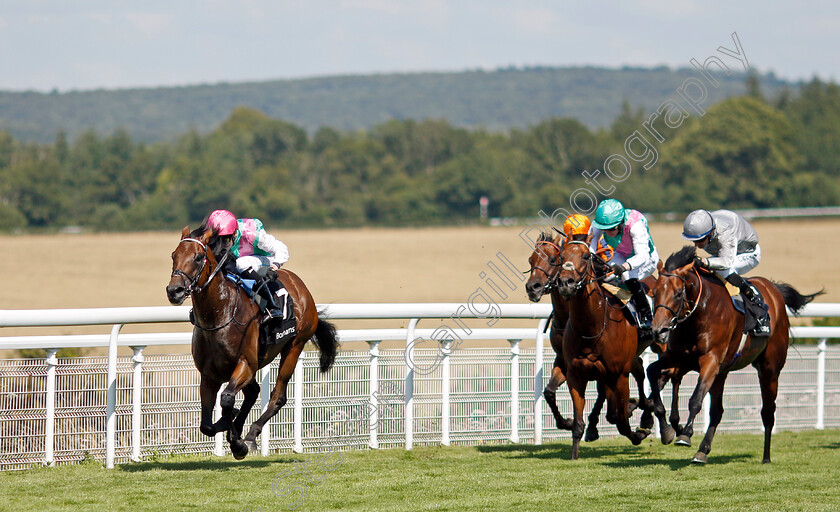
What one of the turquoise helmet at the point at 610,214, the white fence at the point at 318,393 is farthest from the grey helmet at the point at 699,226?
the white fence at the point at 318,393

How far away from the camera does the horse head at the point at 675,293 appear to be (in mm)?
5934

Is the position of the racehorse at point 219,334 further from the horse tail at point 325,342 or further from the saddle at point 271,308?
the horse tail at point 325,342

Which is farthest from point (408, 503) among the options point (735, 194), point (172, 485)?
point (735, 194)

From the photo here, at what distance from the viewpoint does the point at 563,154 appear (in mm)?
54781

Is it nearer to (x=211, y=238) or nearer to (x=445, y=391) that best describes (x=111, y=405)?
(x=211, y=238)

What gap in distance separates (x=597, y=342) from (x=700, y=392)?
0.70 m

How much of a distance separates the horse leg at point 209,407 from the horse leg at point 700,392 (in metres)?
2.77

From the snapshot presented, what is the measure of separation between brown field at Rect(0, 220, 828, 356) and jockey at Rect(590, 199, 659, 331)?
7921 millimetres

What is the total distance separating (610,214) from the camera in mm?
6445

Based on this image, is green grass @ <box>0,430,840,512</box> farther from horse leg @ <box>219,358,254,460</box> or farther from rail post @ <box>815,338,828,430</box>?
rail post @ <box>815,338,828,430</box>

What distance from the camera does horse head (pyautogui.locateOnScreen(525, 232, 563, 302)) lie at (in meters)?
5.60

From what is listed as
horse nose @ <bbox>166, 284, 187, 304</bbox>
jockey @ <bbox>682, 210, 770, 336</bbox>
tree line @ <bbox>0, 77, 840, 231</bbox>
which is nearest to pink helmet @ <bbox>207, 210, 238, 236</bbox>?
horse nose @ <bbox>166, 284, 187, 304</bbox>

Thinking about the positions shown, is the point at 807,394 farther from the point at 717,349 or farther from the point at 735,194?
the point at 735,194

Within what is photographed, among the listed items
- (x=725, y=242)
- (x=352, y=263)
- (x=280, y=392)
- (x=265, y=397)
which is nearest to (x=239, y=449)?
(x=280, y=392)
